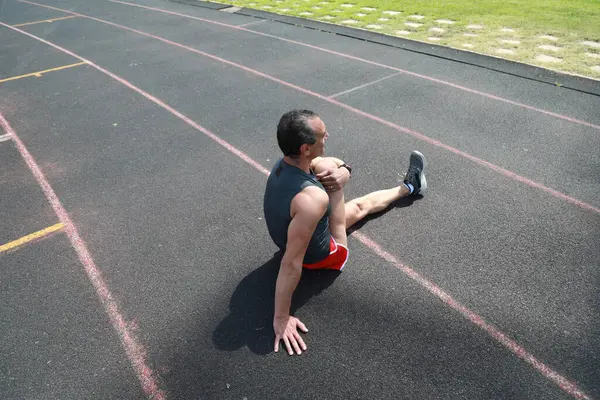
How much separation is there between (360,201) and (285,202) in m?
1.45

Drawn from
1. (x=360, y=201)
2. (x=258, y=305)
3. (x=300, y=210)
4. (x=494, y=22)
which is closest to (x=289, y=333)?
(x=258, y=305)

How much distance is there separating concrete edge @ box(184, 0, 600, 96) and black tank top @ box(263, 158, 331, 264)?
5.89 metres

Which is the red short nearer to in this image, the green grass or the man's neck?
the man's neck

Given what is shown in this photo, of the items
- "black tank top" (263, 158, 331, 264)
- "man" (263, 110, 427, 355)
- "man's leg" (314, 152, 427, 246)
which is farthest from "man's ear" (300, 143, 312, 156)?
"man's leg" (314, 152, 427, 246)

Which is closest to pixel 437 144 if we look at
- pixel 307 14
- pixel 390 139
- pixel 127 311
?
pixel 390 139

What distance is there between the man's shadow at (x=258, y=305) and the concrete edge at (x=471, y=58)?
231 inches

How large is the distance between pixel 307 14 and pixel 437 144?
8.46 m

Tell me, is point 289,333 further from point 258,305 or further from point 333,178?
point 333,178

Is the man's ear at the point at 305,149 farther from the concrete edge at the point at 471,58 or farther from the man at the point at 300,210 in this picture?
the concrete edge at the point at 471,58

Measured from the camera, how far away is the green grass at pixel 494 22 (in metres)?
8.12

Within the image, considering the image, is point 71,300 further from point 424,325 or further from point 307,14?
point 307,14

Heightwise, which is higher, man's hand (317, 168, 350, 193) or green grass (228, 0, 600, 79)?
green grass (228, 0, 600, 79)

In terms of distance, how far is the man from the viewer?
2869 millimetres

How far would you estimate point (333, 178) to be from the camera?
3.43 m
